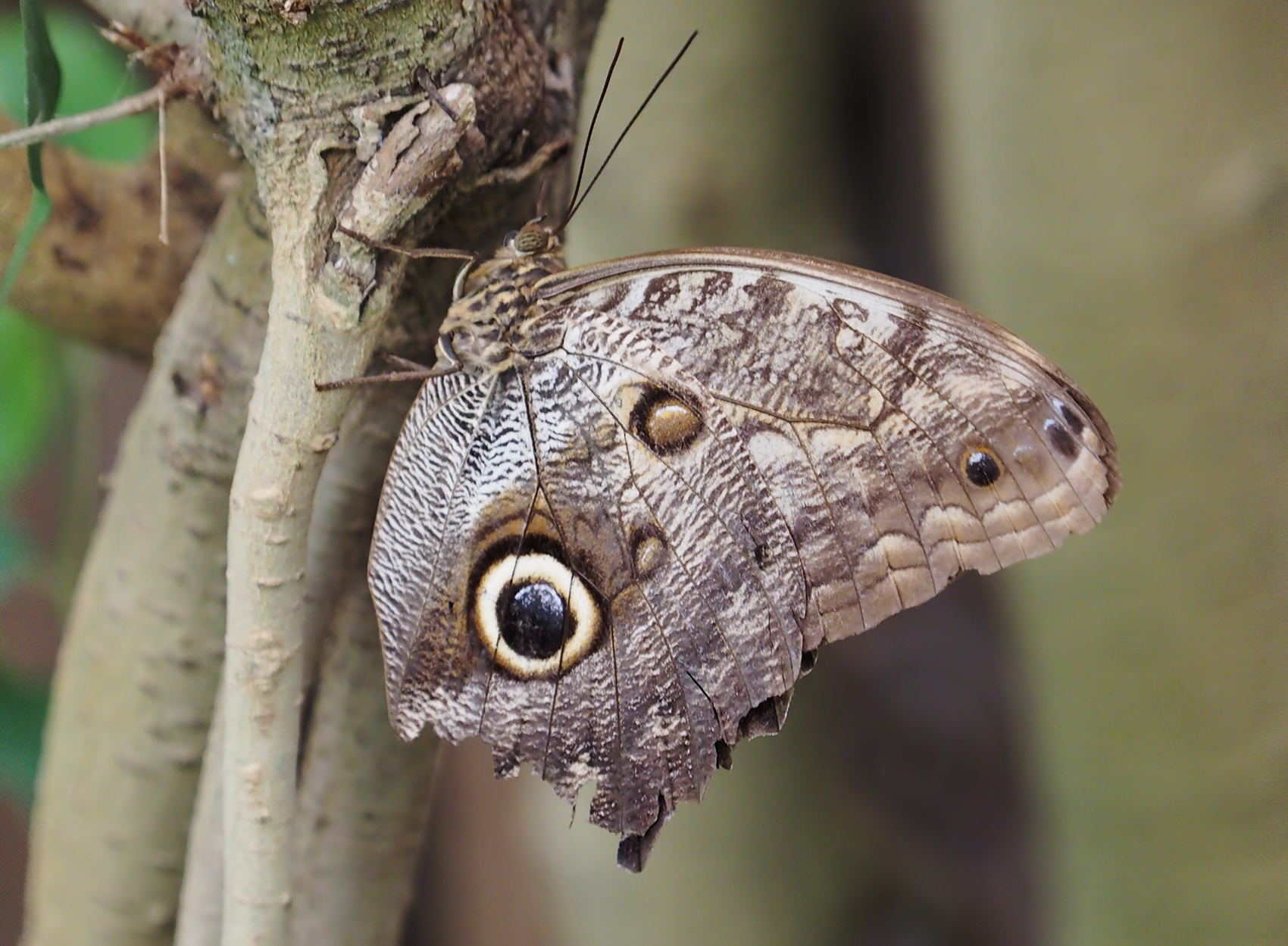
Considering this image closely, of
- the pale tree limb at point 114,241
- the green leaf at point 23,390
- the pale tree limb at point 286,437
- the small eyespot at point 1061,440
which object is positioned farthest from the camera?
the green leaf at point 23,390

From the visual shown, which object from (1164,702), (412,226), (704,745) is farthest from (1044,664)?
(412,226)

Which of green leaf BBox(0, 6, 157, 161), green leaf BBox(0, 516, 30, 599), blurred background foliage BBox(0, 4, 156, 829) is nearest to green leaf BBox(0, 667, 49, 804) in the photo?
blurred background foliage BBox(0, 4, 156, 829)

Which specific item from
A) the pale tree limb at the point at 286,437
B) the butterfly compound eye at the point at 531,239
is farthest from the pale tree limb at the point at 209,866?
the butterfly compound eye at the point at 531,239

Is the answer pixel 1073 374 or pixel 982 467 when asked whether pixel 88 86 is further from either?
pixel 1073 374

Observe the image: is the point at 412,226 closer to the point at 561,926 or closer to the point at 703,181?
the point at 703,181

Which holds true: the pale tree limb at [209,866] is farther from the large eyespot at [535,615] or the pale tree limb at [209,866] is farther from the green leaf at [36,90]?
the green leaf at [36,90]

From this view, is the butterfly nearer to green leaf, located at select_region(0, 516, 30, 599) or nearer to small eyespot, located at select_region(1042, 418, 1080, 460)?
small eyespot, located at select_region(1042, 418, 1080, 460)

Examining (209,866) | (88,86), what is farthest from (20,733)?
(88,86)
